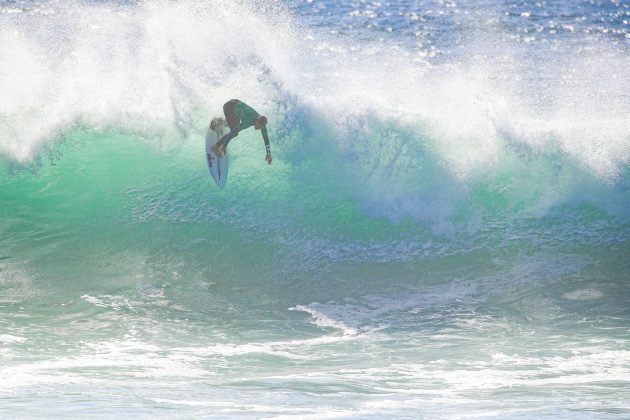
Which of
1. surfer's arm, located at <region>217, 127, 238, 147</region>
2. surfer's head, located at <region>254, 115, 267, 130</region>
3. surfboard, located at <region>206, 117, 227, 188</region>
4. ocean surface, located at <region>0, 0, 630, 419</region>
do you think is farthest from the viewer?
surfboard, located at <region>206, 117, 227, 188</region>

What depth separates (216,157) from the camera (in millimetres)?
10164

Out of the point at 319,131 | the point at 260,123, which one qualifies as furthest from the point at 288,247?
the point at 319,131

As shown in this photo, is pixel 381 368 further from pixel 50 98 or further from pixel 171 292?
pixel 50 98

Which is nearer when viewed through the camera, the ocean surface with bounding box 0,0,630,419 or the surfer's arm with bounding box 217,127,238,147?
the ocean surface with bounding box 0,0,630,419

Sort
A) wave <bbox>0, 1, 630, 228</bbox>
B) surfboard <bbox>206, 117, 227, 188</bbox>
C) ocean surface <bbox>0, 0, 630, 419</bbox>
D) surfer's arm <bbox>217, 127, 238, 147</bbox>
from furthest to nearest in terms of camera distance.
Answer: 1. wave <bbox>0, 1, 630, 228</bbox>
2. surfboard <bbox>206, 117, 227, 188</bbox>
3. surfer's arm <bbox>217, 127, 238, 147</bbox>
4. ocean surface <bbox>0, 0, 630, 419</bbox>

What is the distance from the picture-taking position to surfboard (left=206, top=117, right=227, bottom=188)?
392 inches

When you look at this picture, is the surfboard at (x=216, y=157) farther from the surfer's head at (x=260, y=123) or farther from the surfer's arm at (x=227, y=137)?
the surfer's head at (x=260, y=123)

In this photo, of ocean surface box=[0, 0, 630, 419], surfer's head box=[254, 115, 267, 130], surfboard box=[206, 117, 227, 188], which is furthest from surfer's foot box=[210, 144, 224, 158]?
surfer's head box=[254, 115, 267, 130]

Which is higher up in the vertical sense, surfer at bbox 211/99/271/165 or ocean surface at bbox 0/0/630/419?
surfer at bbox 211/99/271/165

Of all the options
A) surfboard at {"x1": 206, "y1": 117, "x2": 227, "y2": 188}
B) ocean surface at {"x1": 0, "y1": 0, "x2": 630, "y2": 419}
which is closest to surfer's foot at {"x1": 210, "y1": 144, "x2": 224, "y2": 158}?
surfboard at {"x1": 206, "y1": 117, "x2": 227, "y2": 188}

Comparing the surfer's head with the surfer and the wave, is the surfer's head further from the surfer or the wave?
the wave

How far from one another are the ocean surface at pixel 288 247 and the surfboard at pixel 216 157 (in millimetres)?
224

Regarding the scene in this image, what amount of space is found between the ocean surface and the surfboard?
224 millimetres

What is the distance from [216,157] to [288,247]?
1.30m
